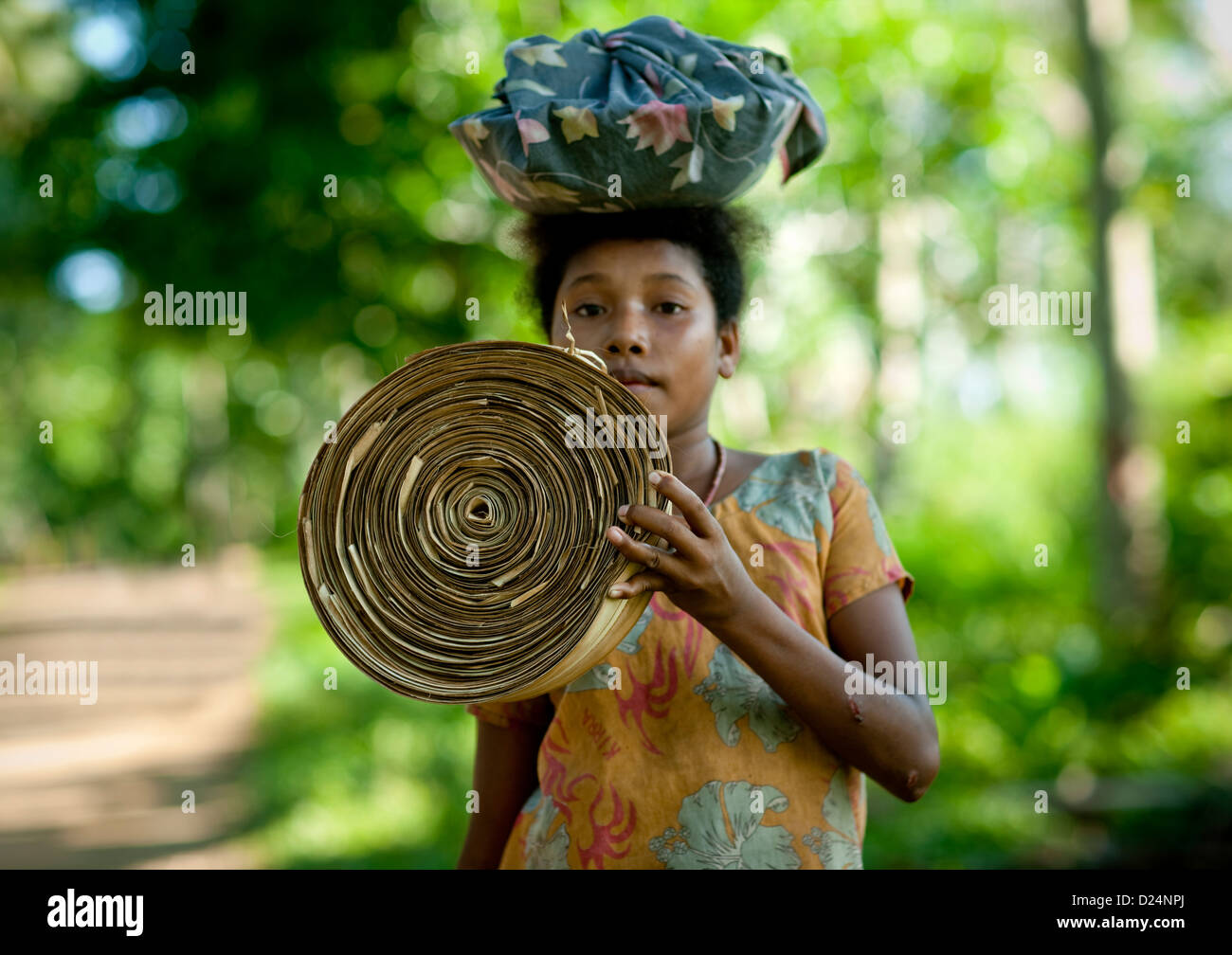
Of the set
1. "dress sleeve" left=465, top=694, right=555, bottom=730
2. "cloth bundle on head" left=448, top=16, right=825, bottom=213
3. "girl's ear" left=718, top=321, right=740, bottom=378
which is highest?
"cloth bundle on head" left=448, top=16, right=825, bottom=213

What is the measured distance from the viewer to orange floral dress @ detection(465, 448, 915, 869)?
1.75 meters

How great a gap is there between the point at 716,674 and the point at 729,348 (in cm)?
57

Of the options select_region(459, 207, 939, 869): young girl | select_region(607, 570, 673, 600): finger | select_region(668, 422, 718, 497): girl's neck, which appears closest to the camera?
select_region(607, 570, 673, 600): finger

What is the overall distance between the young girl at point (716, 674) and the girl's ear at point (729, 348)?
4 cm

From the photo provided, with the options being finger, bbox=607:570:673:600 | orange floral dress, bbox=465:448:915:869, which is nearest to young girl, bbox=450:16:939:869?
orange floral dress, bbox=465:448:915:869

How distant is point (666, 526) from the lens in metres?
1.50

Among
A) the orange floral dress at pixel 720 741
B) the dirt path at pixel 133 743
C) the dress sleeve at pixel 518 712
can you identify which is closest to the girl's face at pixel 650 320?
the orange floral dress at pixel 720 741

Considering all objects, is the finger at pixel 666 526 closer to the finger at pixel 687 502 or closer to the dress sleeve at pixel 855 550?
the finger at pixel 687 502

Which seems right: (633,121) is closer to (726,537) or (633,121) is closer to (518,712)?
(726,537)

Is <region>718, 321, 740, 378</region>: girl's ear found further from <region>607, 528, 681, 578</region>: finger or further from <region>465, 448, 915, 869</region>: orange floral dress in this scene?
<region>607, 528, 681, 578</region>: finger

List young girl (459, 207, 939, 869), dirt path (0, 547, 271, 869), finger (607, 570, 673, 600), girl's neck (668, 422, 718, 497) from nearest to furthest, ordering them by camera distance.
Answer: finger (607, 570, 673, 600), young girl (459, 207, 939, 869), girl's neck (668, 422, 718, 497), dirt path (0, 547, 271, 869)

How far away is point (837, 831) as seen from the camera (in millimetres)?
1781
